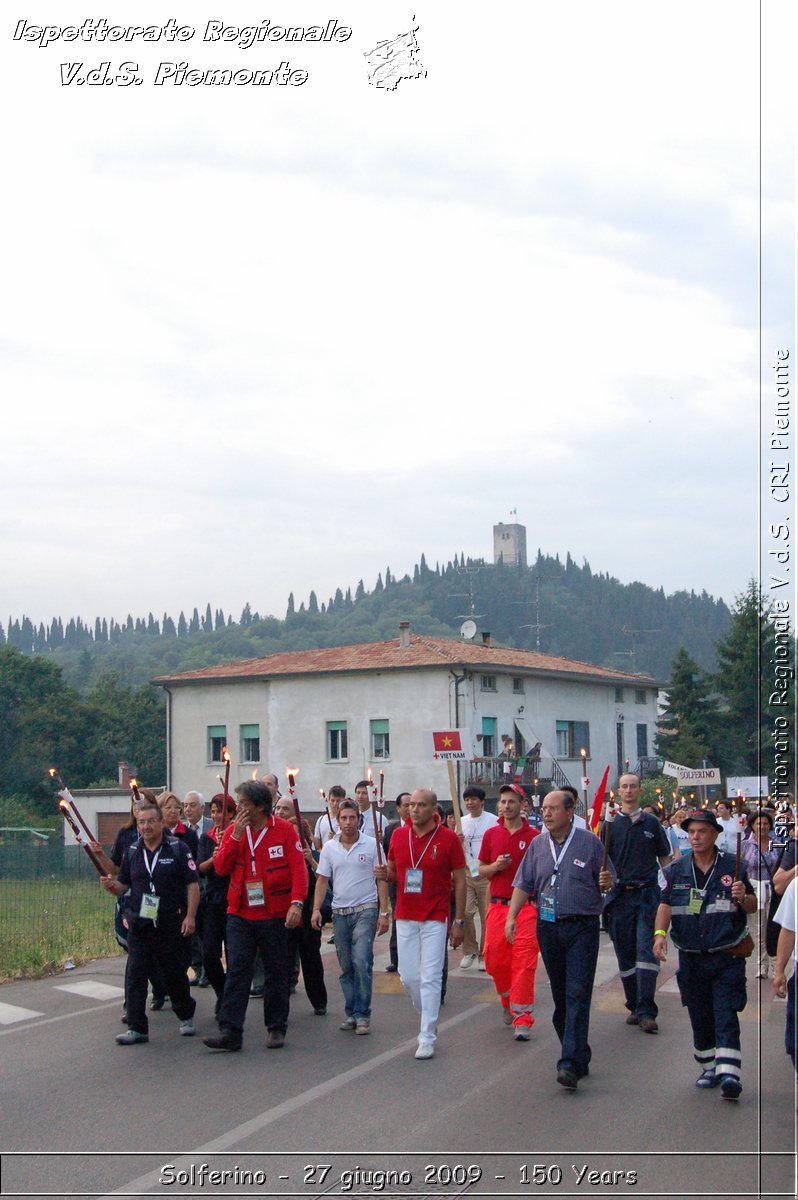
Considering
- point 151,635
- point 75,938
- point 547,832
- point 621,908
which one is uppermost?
point 151,635

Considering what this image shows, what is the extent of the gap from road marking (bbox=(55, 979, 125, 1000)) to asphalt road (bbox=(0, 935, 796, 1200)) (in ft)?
4.39

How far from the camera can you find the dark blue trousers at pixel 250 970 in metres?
9.66

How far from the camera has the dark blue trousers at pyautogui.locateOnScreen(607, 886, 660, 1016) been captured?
428 inches

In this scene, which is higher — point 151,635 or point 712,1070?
point 151,635

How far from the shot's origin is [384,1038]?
10289mm

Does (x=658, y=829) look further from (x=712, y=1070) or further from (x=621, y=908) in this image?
(x=712, y=1070)

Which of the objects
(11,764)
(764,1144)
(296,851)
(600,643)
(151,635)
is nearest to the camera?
(764,1144)

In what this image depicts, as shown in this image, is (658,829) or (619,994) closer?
(658,829)

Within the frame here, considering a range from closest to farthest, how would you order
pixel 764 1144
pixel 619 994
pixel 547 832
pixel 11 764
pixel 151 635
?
pixel 764 1144 < pixel 547 832 < pixel 619 994 < pixel 11 764 < pixel 151 635

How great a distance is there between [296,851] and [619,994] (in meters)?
4.53

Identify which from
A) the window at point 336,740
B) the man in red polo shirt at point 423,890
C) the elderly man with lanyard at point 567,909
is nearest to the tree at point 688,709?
the window at point 336,740

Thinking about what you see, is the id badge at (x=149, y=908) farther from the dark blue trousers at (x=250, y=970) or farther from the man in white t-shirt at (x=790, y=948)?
the man in white t-shirt at (x=790, y=948)

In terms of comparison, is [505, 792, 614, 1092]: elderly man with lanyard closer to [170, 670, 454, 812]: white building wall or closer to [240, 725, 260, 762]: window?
[170, 670, 454, 812]: white building wall

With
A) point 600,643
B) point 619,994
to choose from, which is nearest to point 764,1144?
point 619,994
